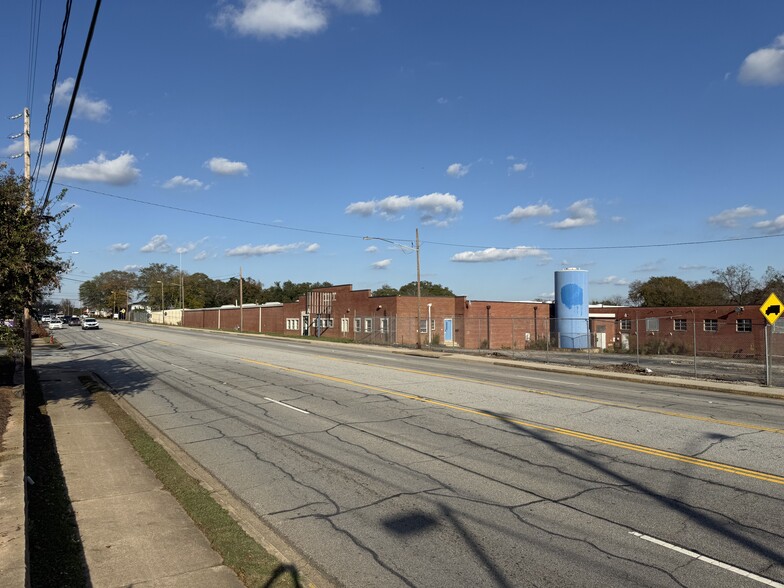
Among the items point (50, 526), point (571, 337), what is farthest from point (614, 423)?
point (571, 337)

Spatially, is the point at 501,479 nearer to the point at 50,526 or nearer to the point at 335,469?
the point at 335,469

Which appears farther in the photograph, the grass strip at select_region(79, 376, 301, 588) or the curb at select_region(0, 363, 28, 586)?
the grass strip at select_region(79, 376, 301, 588)

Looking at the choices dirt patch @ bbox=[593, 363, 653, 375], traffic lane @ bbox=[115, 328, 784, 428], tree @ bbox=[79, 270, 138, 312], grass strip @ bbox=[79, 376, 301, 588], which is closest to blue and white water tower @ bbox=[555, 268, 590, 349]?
dirt patch @ bbox=[593, 363, 653, 375]

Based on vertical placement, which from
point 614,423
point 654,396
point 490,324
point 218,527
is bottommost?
point 654,396

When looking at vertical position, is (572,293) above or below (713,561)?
above

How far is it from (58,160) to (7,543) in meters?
13.0

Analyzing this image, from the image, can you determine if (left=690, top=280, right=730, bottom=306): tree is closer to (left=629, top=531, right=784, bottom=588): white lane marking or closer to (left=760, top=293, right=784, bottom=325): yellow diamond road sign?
(left=760, top=293, right=784, bottom=325): yellow diamond road sign

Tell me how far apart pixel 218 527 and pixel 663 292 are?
94.9 meters

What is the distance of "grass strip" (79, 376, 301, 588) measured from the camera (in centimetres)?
486

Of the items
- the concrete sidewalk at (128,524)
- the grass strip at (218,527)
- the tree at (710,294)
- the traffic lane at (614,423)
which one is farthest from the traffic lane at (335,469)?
the tree at (710,294)

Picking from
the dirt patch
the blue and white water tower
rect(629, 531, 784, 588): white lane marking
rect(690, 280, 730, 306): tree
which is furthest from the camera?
rect(690, 280, 730, 306): tree

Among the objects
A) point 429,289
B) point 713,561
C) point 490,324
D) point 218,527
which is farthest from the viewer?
point 429,289

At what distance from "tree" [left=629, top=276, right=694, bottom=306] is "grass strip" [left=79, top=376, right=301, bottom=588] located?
86033mm

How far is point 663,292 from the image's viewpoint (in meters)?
89.2
